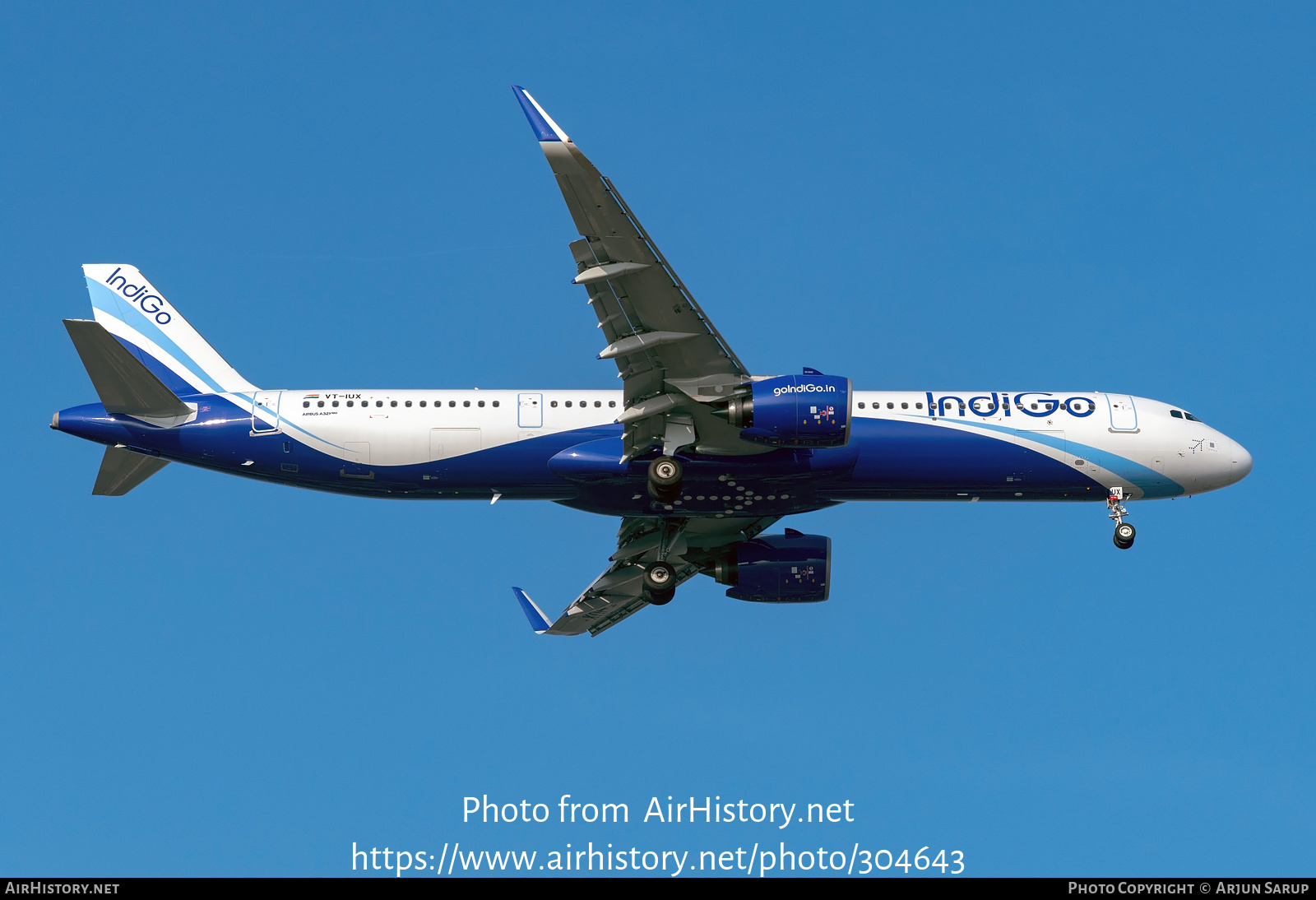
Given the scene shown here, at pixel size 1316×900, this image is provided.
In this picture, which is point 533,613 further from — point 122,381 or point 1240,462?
point 1240,462

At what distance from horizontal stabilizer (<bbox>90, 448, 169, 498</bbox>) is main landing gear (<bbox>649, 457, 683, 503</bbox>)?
13333mm

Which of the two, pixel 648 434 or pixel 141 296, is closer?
pixel 648 434

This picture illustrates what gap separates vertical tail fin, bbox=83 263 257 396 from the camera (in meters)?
38.0

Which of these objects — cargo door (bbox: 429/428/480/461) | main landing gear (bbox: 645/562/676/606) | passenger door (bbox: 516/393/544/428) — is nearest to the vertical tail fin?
cargo door (bbox: 429/428/480/461)

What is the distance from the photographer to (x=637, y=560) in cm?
4291

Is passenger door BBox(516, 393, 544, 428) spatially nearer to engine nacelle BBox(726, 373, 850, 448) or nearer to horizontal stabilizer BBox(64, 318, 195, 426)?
engine nacelle BBox(726, 373, 850, 448)

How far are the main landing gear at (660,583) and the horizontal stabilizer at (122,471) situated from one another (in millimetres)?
13988

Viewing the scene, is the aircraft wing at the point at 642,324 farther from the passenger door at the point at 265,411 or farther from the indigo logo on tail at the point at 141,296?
the indigo logo on tail at the point at 141,296

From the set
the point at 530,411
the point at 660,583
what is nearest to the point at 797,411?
the point at 530,411

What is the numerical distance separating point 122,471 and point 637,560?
15.5 meters

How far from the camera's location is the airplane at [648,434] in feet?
112
